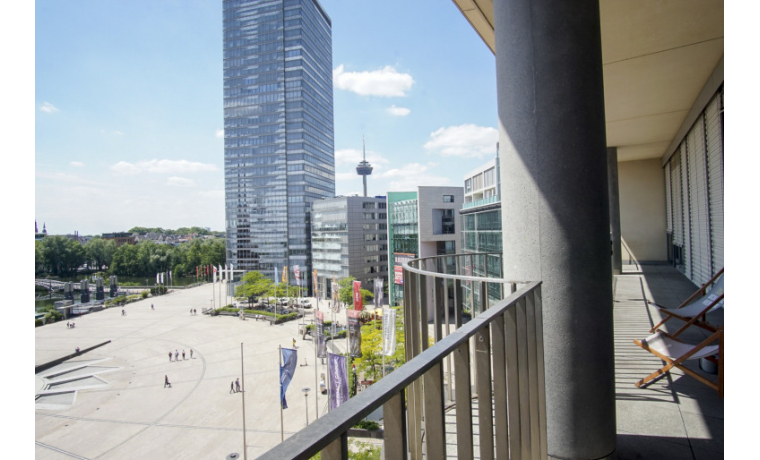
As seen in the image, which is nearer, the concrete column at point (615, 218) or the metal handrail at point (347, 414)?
the metal handrail at point (347, 414)

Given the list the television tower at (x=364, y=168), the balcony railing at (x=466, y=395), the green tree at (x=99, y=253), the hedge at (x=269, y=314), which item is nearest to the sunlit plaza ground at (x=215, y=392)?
the balcony railing at (x=466, y=395)

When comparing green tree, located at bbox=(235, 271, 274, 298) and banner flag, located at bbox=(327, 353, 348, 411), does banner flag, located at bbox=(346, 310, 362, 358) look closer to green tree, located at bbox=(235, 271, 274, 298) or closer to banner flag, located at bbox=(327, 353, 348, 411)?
banner flag, located at bbox=(327, 353, 348, 411)

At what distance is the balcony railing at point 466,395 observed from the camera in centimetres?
70

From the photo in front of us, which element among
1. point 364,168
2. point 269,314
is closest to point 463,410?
point 269,314

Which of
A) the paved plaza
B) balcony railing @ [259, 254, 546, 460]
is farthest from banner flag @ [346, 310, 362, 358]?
balcony railing @ [259, 254, 546, 460]

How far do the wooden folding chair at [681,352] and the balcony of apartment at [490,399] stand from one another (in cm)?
14

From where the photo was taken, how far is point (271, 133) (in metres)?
84.2

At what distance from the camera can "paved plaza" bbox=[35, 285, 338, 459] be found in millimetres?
20078

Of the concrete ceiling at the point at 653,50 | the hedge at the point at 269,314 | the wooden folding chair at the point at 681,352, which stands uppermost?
the concrete ceiling at the point at 653,50

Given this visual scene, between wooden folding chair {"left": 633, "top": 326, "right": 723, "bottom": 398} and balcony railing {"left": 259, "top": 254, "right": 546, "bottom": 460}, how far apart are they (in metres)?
2.46

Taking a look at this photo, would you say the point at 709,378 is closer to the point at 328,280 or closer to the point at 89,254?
the point at 328,280

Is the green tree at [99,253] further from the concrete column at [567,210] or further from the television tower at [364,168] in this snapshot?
the concrete column at [567,210]
